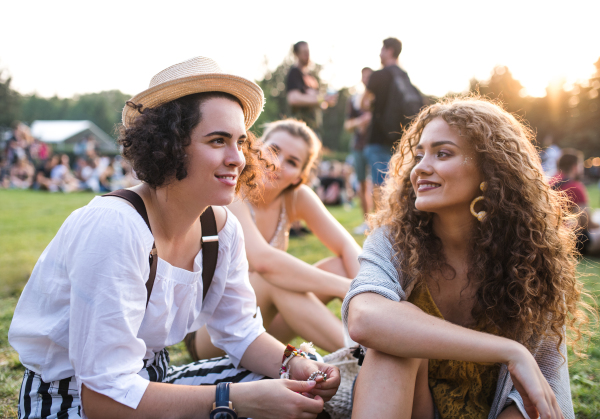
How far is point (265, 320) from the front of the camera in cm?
304

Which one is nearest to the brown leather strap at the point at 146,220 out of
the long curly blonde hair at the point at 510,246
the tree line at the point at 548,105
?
the long curly blonde hair at the point at 510,246

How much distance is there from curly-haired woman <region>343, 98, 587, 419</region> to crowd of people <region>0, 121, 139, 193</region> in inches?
662

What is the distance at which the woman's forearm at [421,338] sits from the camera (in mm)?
1631

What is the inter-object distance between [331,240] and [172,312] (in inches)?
73.2

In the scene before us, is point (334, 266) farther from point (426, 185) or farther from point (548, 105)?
point (548, 105)

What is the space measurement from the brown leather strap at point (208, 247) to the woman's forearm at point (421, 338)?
694 millimetres

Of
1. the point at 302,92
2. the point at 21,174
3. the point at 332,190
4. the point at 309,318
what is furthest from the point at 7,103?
the point at 309,318

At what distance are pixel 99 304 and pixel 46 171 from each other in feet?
65.3

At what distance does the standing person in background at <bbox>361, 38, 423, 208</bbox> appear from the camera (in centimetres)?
545

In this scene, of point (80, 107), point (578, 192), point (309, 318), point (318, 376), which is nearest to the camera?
point (318, 376)

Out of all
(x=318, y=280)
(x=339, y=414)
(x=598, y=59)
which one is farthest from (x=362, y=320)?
(x=598, y=59)

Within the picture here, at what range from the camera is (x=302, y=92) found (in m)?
6.58

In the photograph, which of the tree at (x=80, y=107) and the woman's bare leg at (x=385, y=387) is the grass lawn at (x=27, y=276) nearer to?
the woman's bare leg at (x=385, y=387)

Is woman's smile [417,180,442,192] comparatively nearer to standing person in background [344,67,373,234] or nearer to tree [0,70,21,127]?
standing person in background [344,67,373,234]
